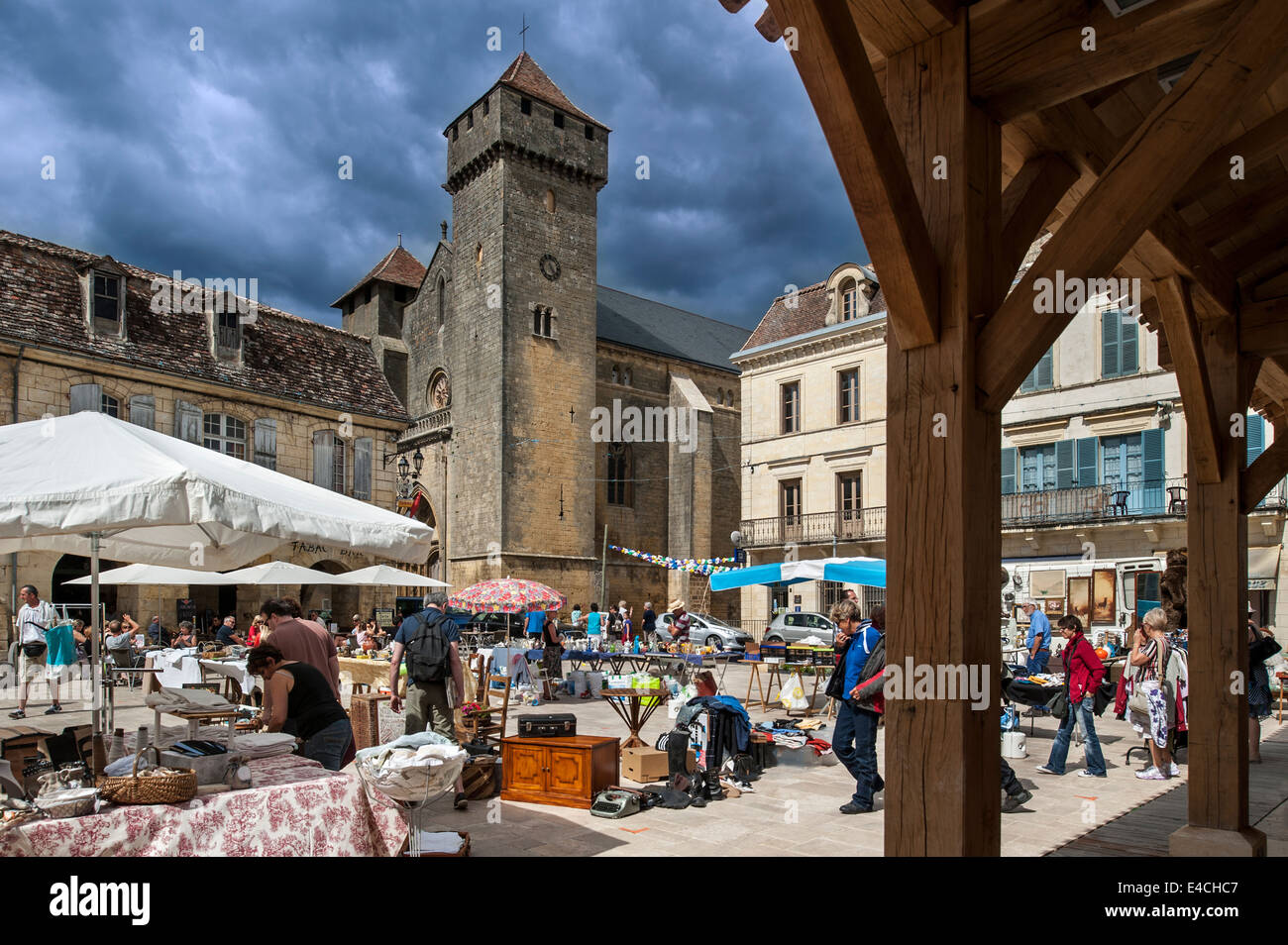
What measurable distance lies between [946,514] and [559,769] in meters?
5.27

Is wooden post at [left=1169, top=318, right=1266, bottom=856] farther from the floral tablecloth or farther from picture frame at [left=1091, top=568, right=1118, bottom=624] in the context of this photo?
picture frame at [left=1091, top=568, right=1118, bottom=624]

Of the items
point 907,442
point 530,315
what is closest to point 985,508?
point 907,442

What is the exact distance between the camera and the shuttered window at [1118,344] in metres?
20.9

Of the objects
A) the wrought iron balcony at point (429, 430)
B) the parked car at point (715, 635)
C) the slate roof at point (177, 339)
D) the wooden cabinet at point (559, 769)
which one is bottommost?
the parked car at point (715, 635)

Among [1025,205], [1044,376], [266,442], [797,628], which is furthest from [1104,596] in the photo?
[266,442]

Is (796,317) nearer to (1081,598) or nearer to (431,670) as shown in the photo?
(1081,598)

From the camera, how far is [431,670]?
7.82 metres

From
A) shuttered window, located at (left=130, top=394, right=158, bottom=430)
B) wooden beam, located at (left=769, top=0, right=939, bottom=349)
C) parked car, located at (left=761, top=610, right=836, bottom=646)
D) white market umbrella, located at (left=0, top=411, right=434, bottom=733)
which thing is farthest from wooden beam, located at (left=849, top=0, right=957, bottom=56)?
shuttered window, located at (left=130, top=394, right=158, bottom=430)

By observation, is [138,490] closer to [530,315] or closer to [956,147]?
[956,147]

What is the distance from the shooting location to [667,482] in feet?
128

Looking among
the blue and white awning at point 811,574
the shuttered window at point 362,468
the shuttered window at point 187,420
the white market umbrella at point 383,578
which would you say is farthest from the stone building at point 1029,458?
the shuttered window at point 187,420

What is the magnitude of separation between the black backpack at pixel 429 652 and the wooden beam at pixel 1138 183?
6.03m

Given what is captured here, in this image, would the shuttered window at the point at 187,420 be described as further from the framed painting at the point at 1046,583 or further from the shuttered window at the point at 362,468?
the framed painting at the point at 1046,583
